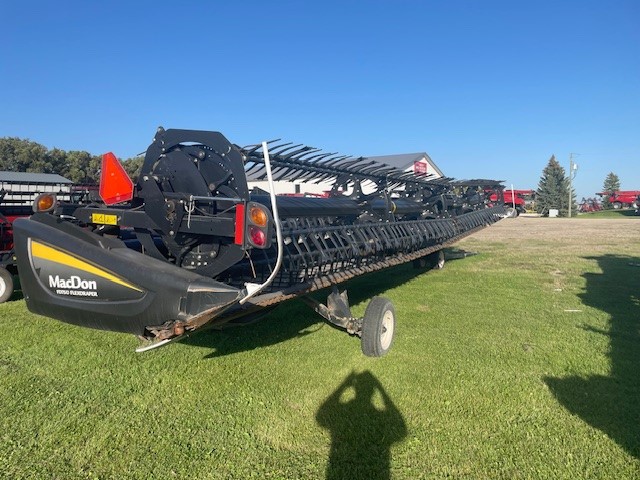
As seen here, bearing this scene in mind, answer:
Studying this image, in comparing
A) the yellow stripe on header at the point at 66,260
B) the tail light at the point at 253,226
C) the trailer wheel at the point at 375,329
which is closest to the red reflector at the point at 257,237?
the tail light at the point at 253,226

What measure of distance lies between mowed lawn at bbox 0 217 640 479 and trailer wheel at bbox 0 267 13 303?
3.00 feet

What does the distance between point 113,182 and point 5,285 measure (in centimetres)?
499

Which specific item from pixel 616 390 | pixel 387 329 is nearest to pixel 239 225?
pixel 387 329

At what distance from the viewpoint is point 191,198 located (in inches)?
139

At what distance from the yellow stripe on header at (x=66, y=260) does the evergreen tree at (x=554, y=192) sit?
172 feet

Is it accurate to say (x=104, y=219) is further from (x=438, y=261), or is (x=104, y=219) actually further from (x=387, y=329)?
(x=438, y=261)

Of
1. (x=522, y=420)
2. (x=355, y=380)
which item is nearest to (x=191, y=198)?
(x=355, y=380)

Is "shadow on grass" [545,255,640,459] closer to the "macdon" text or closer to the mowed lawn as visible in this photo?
the mowed lawn

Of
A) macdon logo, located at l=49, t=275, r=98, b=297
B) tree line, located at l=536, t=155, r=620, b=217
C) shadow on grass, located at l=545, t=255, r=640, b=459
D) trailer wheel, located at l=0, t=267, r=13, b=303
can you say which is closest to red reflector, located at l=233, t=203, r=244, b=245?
macdon logo, located at l=49, t=275, r=98, b=297

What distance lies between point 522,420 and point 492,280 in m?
6.20

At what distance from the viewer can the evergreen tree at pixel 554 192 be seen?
4991cm

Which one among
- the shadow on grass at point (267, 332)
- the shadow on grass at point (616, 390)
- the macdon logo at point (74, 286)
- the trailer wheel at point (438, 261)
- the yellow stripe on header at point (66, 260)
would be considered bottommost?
the shadow on grass at point (616, 390)

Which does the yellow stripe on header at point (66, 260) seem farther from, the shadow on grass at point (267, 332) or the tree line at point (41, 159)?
the tree line at point (41, 159)

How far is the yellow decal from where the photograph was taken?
3707mm
